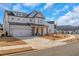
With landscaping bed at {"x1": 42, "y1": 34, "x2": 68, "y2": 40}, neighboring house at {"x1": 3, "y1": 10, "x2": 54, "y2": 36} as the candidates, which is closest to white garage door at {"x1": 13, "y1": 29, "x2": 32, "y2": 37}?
neighboring house at {"x1": 3, "y1": 10, "x2": 54, "y2": 36}

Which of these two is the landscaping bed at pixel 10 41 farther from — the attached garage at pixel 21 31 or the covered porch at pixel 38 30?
the covered porch at pixel 38 30

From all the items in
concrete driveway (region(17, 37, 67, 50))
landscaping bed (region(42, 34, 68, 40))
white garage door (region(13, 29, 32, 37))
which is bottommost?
concrete driveway (region(17, 37, 67, 50))

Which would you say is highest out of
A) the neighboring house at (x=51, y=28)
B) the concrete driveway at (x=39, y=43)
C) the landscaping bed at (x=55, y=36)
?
the neighboring house at (x=51, y=28)

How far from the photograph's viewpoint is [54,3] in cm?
314

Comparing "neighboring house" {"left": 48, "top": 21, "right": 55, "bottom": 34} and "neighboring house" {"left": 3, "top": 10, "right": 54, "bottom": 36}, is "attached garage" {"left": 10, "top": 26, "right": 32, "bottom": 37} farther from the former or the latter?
"neighboring house" {"left": 48, "top": 21, "right": 55, "bottom": 34}

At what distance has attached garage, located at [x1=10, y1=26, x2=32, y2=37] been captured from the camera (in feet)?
10.6

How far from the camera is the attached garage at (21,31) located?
10.6 feet

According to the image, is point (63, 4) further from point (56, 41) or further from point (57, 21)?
point (56, 41)

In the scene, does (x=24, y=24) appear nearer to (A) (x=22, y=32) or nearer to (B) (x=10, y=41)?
(A) (x=22, y=32)

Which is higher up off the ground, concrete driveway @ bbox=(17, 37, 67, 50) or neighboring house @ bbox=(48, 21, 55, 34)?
neighboring house @ bbox=(48, 21, 55, 34)

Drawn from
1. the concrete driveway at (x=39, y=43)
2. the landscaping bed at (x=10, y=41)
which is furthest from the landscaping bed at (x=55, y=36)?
the landscaping bed at (x=10, y=41)

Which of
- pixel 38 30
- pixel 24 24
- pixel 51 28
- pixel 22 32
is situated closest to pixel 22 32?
pixel 22 32

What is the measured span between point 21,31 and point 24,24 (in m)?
0.11

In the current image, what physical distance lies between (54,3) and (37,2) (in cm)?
23
